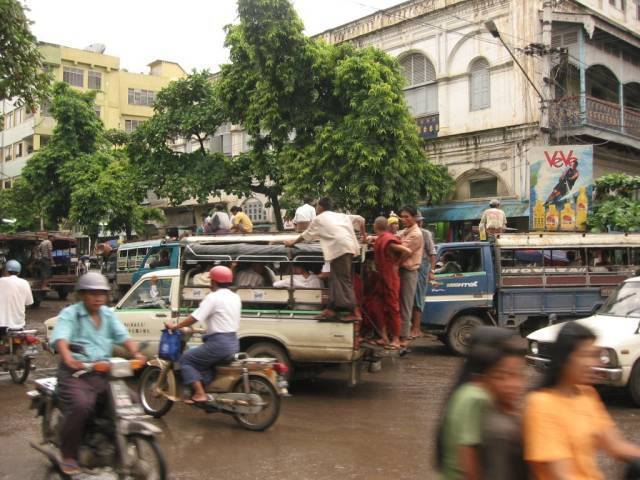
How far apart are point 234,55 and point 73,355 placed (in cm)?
1742

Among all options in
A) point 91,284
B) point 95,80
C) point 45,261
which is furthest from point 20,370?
point 95,80

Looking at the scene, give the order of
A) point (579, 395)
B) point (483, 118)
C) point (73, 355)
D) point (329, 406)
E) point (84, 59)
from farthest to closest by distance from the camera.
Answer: point (84, 59), point (483, 118), point (329, 406), point (73, 355), point (579, 395)

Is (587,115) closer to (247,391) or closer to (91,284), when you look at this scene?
(247,391)

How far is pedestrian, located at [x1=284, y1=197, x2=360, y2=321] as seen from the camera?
308 inches

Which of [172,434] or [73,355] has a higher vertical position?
[73,355]

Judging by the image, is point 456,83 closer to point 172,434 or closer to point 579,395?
point 172,434

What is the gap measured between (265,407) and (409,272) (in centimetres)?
287

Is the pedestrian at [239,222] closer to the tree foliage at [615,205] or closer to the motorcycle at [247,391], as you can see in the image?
the motorcycle at [247,391]

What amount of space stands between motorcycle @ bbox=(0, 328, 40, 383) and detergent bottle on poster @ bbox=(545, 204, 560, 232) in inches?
536

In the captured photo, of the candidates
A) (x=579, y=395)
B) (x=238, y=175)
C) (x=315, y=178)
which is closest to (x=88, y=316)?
(x=579, y=395)

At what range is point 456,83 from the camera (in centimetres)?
2158

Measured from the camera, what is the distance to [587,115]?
62.3 feet

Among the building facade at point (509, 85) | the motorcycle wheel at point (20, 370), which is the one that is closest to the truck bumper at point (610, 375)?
the motorcycle wheel at point (20, 370)

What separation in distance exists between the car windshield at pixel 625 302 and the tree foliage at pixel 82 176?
20.9 meters
